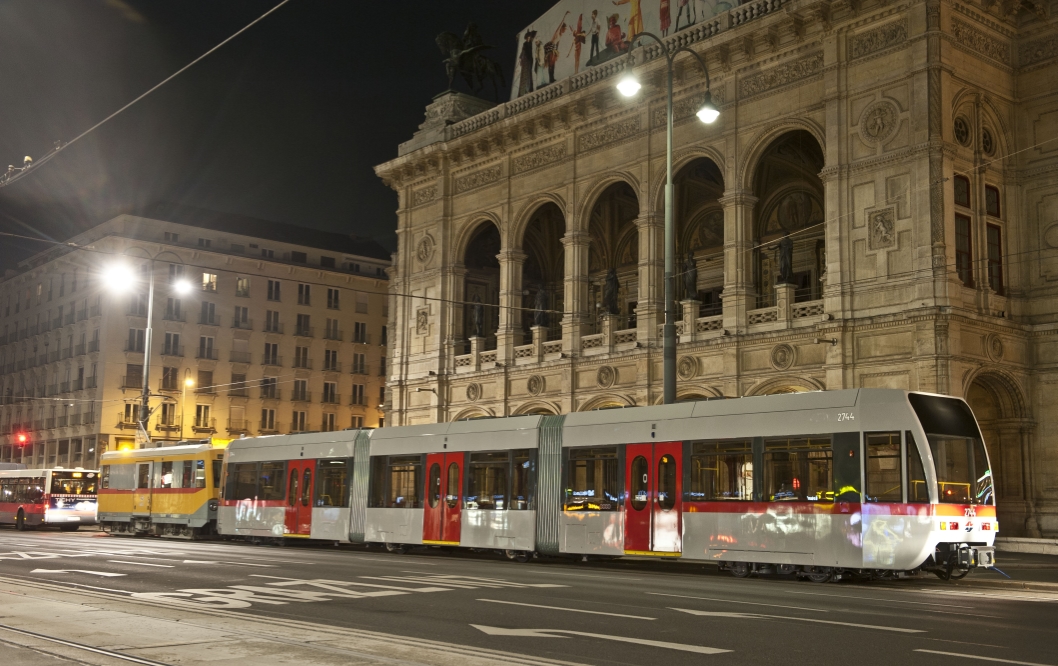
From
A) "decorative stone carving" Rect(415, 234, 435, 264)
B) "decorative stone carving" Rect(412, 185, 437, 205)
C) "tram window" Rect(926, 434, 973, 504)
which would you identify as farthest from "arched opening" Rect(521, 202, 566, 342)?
"tram window" Rect(926, 434, 973, 504)

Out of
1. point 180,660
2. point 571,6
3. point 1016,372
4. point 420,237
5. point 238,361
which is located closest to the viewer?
point 180,660

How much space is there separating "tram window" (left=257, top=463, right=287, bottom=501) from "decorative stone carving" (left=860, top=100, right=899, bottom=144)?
17.7 m

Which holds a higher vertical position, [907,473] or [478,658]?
[907,473]

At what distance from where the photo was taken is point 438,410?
42.2 meters

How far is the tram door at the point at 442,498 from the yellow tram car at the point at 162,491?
33.2 feet

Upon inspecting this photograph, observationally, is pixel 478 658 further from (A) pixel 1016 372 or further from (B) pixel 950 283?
(A) pixel 1016 372

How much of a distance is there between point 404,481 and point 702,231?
1856cm

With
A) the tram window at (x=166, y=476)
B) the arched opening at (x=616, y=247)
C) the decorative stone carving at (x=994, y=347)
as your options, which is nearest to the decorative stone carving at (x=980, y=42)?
the decorative stone carving at (x=994, y=347)

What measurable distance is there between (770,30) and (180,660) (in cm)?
2701

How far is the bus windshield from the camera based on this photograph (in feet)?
144

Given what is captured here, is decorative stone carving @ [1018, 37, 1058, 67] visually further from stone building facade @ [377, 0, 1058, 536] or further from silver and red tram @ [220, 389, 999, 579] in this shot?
silver and red tram @ [220, 389, 999, 579]

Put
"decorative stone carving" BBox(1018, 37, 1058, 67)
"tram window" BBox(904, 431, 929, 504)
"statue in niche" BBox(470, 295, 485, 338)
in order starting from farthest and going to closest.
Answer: "statue in niche" BBox(470, 295, 485, 338) → "decorative stone carving" BBox(1018, 37, 1058, 67) → "tram window" BBox(904, 431, 929, 504)

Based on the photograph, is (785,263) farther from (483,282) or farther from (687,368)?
(483,282)

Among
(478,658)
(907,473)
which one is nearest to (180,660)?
(478,658)
